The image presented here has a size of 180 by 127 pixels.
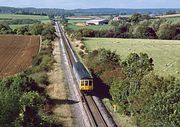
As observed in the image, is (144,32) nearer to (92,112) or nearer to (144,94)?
(92,112)

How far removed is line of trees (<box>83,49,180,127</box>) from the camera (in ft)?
71.7

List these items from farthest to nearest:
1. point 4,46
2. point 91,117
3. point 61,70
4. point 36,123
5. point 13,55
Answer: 1. point 4,46
2. point 13,55
3. point 61,70
4. point 91,117
5. point 36,123

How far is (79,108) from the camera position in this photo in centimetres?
3170

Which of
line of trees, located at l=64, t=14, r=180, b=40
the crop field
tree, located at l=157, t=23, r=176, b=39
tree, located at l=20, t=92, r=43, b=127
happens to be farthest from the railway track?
tree, located at l=157, t=23, r=176, b=39

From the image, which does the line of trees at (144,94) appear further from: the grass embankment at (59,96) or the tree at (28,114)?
the tree at (28,114)

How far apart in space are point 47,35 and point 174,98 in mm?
85909

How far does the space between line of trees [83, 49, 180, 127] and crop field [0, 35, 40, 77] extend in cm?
1771

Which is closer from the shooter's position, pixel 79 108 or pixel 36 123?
pixel 36 123

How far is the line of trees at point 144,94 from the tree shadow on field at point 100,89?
0.74 ft

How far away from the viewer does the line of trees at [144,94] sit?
Answer: 71.7ft

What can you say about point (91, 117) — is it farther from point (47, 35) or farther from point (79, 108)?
point (47, 35)

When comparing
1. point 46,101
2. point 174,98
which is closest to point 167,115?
point 174,98

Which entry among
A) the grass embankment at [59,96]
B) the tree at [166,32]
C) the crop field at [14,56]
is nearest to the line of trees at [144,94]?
the grass embankment at [59,96]

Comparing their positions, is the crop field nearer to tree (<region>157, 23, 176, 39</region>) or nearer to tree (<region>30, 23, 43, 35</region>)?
tree (<region>30, 23, 43, 35</region>)
